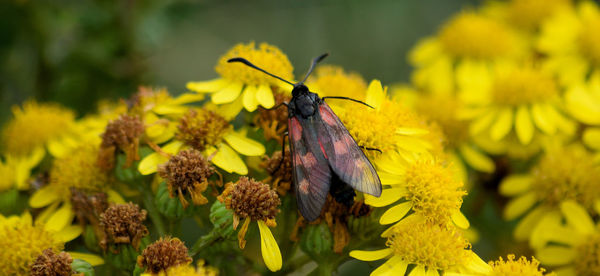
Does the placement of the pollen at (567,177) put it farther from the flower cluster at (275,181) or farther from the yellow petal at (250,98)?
the yellow petal at (250,98)

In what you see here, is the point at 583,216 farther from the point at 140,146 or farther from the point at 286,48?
the point at 286,48

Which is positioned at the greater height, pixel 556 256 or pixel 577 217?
pixel 577 217

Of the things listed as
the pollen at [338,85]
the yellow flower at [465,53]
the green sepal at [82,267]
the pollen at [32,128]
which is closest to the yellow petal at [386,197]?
the pollen at [338,85]

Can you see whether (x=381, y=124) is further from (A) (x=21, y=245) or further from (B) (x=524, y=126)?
(A) (x=21, y=245)

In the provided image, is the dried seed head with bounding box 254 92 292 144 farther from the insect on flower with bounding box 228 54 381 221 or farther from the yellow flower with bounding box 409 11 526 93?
the yellow flower with bounding box 409 11 526 93

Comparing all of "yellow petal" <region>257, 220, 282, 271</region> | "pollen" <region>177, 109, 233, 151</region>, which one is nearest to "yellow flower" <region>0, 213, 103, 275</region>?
"pollen" <region>177, 109, 233, 151</region>

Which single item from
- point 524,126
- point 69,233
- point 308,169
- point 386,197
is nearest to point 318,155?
point 308,169
